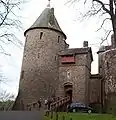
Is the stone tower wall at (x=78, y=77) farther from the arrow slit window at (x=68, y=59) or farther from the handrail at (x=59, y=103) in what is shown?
the handrail at (x=59, y=103)

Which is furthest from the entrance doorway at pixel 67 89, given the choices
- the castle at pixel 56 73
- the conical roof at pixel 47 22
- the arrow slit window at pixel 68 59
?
the conical roof at pixel 47 22

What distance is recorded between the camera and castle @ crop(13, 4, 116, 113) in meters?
34.0

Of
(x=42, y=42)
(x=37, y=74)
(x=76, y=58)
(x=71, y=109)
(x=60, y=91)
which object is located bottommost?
(x=71, y=109)

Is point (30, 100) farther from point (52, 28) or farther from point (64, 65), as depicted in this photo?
point (52, 28)

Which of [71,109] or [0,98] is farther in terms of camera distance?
[0,98]

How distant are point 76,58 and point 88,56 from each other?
70.2 inches

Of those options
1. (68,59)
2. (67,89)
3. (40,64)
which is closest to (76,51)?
(68,59)

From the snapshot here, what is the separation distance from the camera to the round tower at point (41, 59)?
3416 centimetres

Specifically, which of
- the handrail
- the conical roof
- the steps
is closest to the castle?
the conical roof

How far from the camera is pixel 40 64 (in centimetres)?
3534

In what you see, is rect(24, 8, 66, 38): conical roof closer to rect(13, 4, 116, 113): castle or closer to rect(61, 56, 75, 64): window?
rect(13, 4, 116, 113): castle

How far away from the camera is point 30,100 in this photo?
3362cm

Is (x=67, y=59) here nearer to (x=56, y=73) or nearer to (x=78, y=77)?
(x=56, y=73)

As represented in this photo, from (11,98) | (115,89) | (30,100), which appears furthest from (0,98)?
(115,89)
